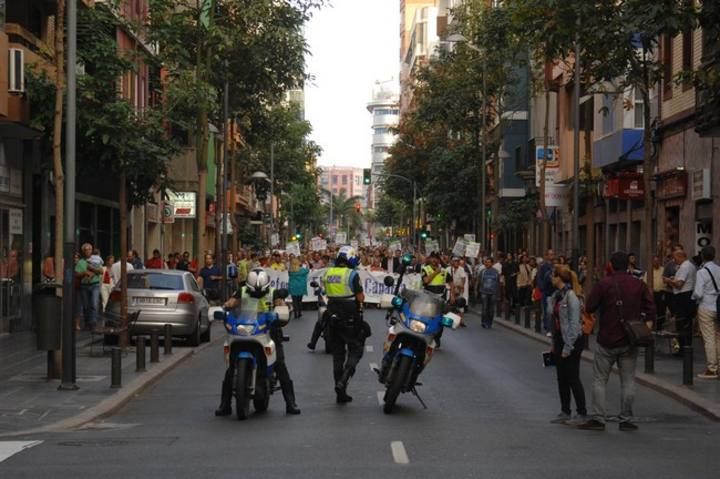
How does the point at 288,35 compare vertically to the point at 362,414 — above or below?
above

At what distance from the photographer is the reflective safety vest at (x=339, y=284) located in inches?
695

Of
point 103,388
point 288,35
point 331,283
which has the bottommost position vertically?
point 103,388

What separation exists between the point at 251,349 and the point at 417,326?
2016mm

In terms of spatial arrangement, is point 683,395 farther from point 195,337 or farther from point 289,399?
point 195,337

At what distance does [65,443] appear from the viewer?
1359cm

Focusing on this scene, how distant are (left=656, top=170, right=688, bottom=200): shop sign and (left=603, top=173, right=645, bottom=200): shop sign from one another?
1.15 m

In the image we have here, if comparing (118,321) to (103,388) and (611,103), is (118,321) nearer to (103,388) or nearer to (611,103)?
(103,388)

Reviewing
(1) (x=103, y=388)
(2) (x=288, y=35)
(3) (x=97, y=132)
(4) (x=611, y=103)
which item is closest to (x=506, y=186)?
(4) (x=611, y=103)

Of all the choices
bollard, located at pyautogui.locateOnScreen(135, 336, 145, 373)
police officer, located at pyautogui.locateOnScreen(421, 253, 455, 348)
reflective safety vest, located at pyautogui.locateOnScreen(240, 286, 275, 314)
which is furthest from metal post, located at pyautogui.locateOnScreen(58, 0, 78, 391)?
police officer, located at pyautogui.locateOnScreen(421, 253, 455, 348)

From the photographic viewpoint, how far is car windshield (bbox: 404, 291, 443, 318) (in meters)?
16.7

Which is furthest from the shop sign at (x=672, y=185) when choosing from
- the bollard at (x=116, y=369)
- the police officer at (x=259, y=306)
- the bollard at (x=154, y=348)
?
the police officer at (x=259, y=306)

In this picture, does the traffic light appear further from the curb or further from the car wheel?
the curb

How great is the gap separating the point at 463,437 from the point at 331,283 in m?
4.22

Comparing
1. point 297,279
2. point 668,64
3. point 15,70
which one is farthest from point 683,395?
point 297,279
